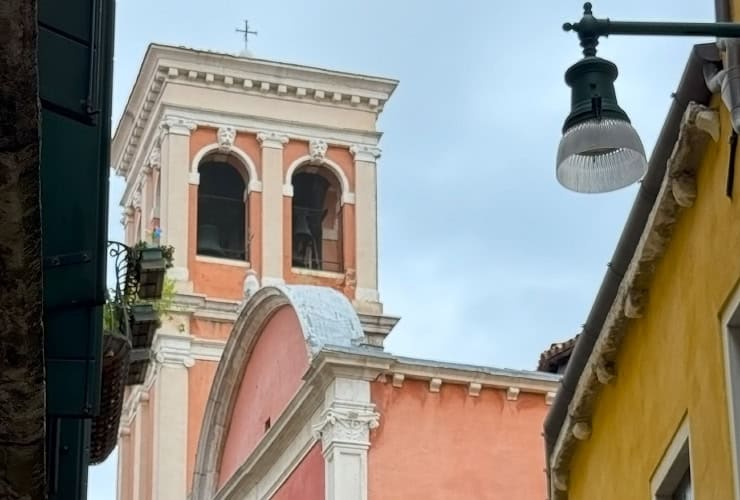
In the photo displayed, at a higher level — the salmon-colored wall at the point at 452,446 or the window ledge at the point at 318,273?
the window ledge at the point at 318,273

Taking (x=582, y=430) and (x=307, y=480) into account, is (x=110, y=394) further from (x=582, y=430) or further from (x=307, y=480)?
(x=307, y=480)

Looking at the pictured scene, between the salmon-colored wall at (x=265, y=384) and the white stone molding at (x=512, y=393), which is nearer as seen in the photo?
the white stone molding at (x=512, y=393)

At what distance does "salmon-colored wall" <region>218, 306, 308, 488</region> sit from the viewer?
23.5m

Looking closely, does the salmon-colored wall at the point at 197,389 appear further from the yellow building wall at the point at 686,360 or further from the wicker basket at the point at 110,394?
the yellow building wall at the point at 686,360

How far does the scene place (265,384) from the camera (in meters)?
24.9

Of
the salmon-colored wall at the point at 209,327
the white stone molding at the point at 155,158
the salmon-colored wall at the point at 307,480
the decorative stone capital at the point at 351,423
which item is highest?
the white stone molding at the point at 155,158

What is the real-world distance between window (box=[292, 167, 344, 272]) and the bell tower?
0.12 ft

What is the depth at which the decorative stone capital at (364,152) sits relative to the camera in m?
42.4

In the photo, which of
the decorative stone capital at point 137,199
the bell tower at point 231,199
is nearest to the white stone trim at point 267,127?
the bell tower at point 231,199

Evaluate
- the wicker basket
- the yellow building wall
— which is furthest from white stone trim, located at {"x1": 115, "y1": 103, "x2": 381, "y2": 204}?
the yellow building wall

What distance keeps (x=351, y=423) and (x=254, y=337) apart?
443 centimetres

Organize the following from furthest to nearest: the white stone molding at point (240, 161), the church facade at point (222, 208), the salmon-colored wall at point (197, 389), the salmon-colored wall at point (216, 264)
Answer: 1. the white stone molding at point (240, 161)
2. the salmon-colored wall at point (216, 264)
3. the salmon-colored wall at point (197, 389)
4. the church facade at point (222, 208)

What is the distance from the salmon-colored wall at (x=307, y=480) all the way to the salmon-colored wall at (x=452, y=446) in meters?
0.81

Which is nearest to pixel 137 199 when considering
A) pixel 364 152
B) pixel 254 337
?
pixel 364 152
